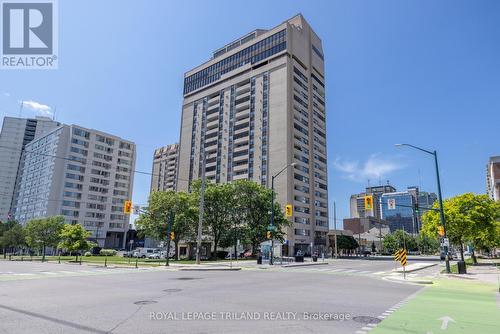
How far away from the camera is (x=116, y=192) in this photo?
391ft

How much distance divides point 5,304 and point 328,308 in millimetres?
9828

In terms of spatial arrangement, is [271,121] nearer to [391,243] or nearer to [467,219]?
[467,219]

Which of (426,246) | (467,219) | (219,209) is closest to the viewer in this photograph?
(467,219)

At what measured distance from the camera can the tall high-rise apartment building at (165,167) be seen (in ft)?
555

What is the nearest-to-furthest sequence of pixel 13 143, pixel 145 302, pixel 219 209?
Result: pixel 145 302 → pixel 219 209 → pixel 13 143

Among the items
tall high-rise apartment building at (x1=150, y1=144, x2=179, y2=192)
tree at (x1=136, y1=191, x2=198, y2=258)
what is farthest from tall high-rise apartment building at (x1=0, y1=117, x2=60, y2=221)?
tree at (x1=136, y1=191, x2=198, y2=258)

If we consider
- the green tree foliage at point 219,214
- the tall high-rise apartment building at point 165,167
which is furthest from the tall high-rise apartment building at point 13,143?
the green tree foliage at point 219,214

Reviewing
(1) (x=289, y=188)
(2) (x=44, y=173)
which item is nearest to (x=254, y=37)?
(1) (x=289, y=188)

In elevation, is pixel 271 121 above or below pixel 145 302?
above

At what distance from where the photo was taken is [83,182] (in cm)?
10994

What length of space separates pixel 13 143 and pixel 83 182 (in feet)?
306

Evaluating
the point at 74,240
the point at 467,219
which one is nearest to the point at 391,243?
the point at 467,219

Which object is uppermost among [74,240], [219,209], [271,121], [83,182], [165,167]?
[165,167]

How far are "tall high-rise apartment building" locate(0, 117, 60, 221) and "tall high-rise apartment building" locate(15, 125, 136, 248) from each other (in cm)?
5451
